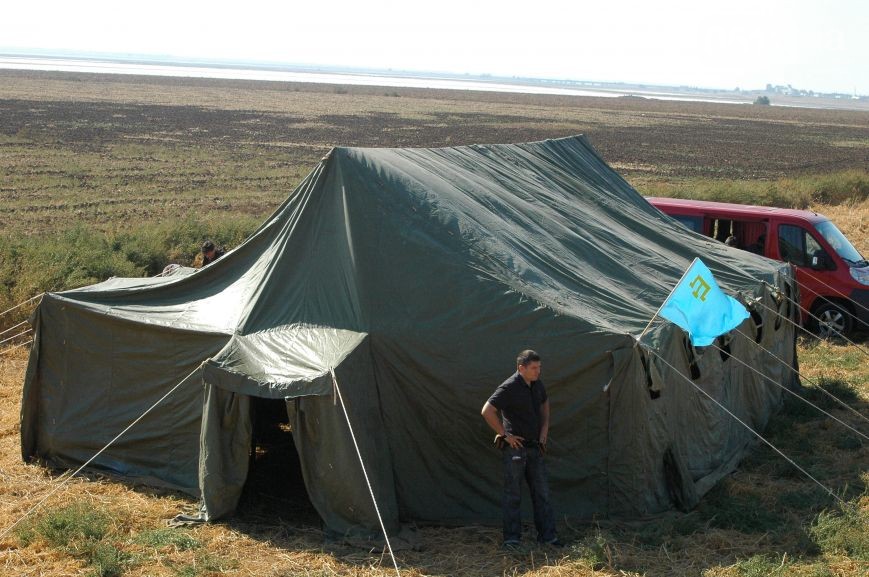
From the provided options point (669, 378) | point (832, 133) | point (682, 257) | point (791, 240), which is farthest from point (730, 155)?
point (669, 378)

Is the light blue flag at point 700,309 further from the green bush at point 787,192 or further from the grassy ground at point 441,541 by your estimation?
the green bush at point 787,192

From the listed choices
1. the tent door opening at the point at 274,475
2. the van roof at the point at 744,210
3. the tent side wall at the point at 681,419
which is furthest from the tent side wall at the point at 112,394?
the van roof at the point at 744,210

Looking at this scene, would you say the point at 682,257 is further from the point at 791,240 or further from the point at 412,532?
the point at 412,532

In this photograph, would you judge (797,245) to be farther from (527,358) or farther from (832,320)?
(527,358)

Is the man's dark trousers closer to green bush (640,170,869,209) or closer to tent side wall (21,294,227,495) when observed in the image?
tent side wall (21,294,227,495)

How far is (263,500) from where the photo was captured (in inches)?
314

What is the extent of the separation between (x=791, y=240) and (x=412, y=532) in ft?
29.2

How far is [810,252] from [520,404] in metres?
8.53

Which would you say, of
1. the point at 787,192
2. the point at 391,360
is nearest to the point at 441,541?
the point at 391,360

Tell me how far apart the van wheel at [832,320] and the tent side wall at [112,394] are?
30.4ft

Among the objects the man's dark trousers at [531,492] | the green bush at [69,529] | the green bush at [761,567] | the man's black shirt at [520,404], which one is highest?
the man's black shirt at [520,404]

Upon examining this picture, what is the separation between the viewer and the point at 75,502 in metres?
7.66

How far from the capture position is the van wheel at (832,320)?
13723 mm

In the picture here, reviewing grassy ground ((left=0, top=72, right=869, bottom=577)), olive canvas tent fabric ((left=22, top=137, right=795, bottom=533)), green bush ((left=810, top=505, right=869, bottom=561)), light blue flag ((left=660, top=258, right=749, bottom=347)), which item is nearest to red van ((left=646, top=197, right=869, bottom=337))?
grassy ground ((left=0, top=72, right=869, bottom=577))
